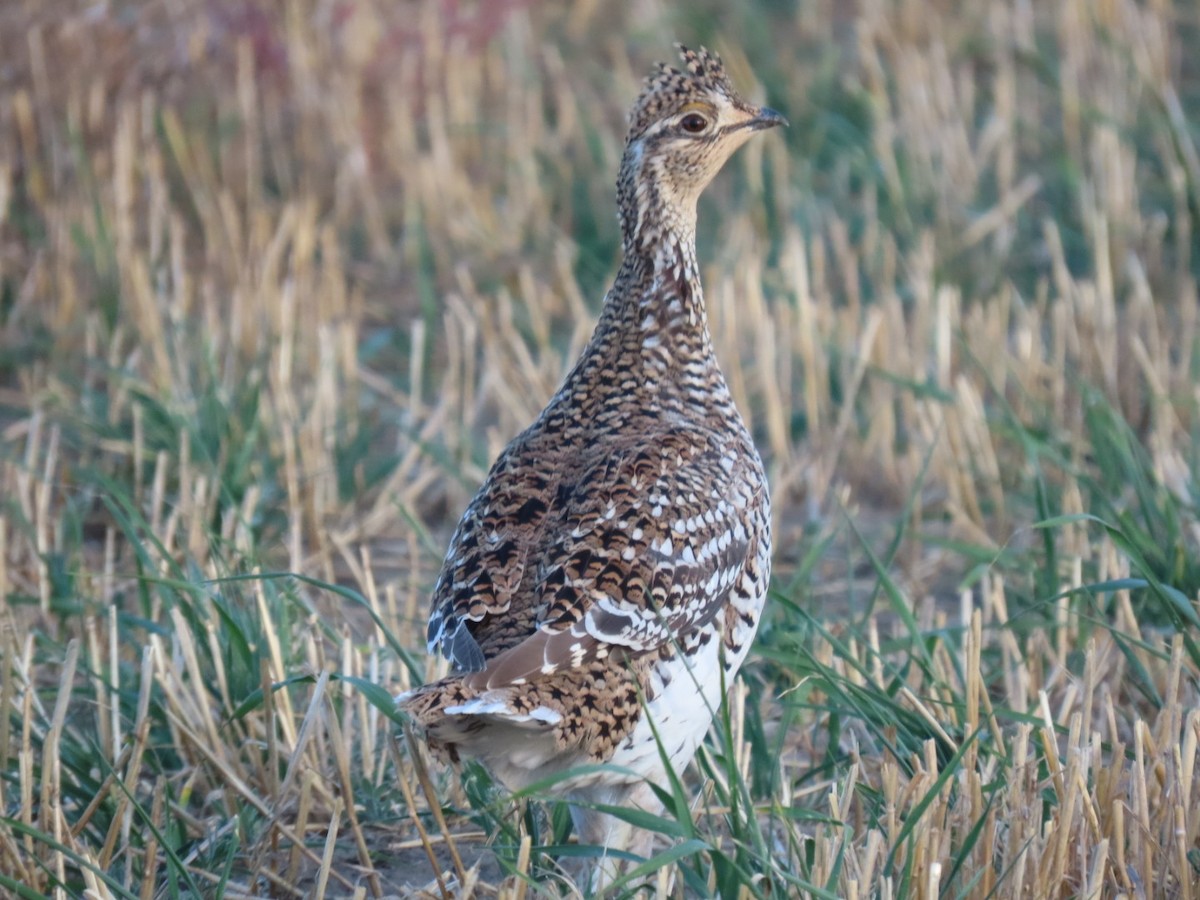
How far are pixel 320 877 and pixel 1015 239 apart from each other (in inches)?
222

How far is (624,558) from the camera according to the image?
368 centimetres

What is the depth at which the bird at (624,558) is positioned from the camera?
3461mm

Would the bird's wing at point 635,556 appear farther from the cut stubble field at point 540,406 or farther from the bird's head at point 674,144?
the bird's head at point 674,144

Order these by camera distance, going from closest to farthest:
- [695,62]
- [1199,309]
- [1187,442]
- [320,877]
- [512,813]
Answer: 1. [320,877]
2. [512,813]
3. [695,62]
4. [1187,442]
5. [1199,309]

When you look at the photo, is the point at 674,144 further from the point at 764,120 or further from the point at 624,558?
the point at 624,558

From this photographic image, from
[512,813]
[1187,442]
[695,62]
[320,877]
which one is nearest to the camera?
[320,877]

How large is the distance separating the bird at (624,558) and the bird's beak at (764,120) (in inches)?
5.4

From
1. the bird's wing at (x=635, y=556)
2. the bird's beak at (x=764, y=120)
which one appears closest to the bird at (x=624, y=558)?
the bird's wing at (x=635, y=556)

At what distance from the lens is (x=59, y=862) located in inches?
143

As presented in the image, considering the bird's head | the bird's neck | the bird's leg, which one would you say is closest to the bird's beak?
the bird's head

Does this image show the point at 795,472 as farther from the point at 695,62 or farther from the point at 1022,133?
the point at 1022,133

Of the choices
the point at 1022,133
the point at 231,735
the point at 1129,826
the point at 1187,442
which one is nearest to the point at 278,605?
the point at 231,735

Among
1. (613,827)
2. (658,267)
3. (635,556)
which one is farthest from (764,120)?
(613,827)

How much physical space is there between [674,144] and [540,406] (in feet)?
7.56
